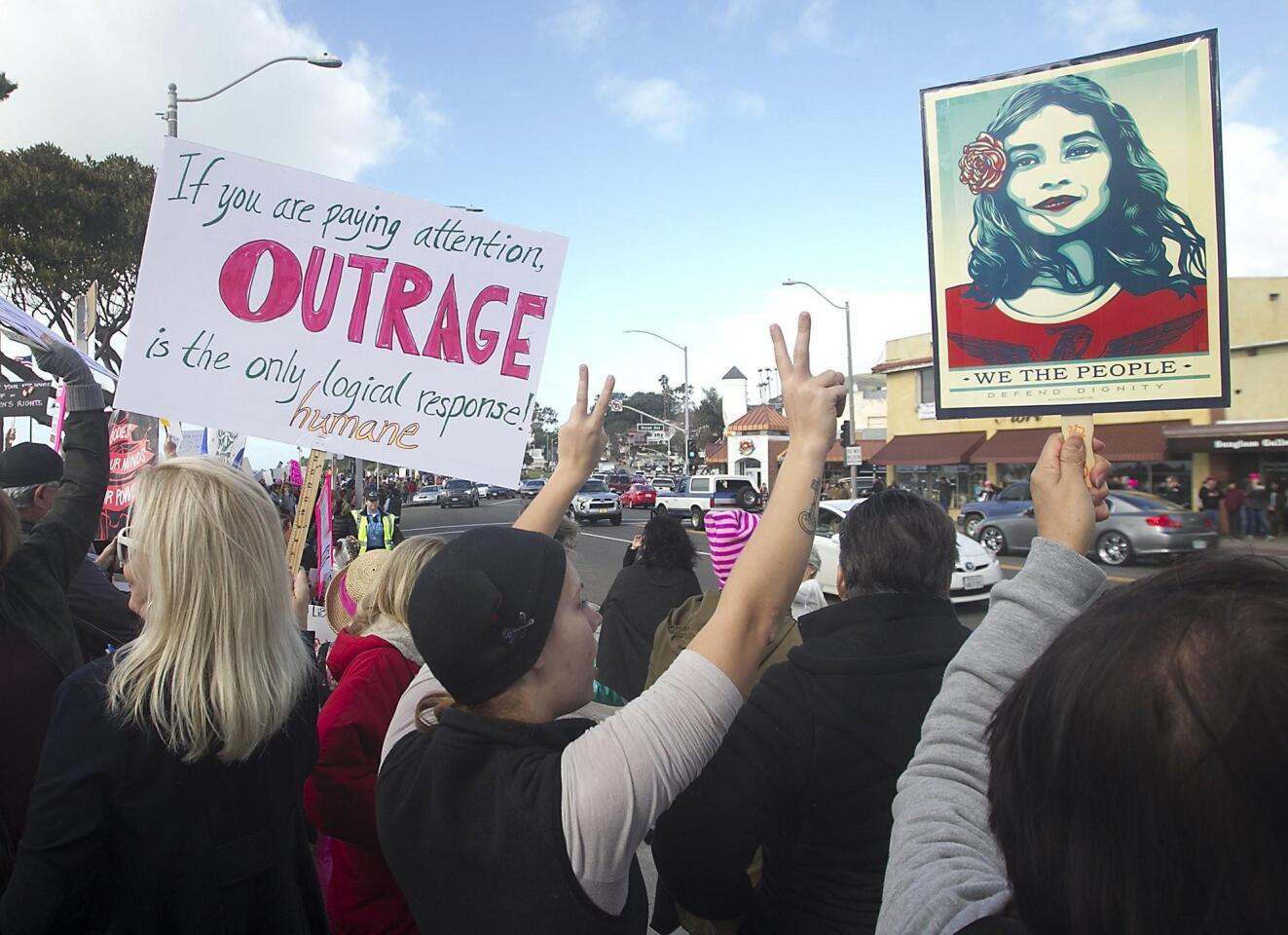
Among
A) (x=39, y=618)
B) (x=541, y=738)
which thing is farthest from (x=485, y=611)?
(x=39, y=618)

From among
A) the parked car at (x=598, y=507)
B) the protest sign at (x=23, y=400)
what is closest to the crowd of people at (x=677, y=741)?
the protest sign at (x=23, y=400)

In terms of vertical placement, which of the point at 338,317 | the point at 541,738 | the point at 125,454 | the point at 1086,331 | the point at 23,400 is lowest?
the point at 541,738

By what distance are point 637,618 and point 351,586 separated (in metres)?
1.55

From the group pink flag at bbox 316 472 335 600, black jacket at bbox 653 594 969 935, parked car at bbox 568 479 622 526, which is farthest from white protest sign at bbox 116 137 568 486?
parked car at bbox 568 479 622 526

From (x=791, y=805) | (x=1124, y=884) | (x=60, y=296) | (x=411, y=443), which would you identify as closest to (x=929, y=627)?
(x=791, y=805)

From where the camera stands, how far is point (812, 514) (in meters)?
1.53

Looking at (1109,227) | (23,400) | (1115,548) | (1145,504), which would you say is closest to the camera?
(1109,227)

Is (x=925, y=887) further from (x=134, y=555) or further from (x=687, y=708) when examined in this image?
(x=134, y=555)

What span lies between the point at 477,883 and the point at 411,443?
2.31m

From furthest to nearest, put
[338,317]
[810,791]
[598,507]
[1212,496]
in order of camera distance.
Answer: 1. [598,507]
2. [1212,496]
3. [338,317]
4. [810,791]

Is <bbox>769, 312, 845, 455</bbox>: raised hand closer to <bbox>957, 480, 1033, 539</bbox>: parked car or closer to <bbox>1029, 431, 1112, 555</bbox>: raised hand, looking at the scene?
<bbox>1029, 431, 1112, 555</bbox>: raised hand

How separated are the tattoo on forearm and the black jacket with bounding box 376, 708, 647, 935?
510mm

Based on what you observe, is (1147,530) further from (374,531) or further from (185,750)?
(185,750)

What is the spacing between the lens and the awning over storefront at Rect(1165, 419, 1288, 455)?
24.1m
